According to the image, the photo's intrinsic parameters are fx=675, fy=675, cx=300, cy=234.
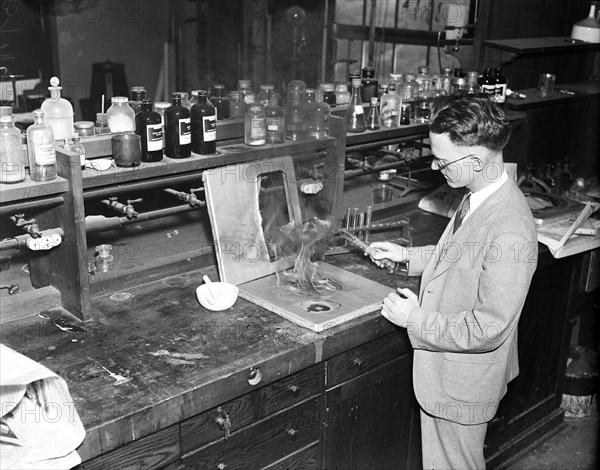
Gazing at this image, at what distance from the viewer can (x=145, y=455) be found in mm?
1807

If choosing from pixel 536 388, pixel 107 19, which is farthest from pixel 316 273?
pixel 107 19

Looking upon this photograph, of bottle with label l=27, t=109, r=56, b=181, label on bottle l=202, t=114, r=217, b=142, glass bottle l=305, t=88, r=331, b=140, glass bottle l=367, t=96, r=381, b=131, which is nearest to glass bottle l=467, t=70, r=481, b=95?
glass bottle l=367, t=96, r=381, b=131

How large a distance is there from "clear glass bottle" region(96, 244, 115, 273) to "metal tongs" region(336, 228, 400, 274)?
2.97 ft

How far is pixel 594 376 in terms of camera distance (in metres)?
3.68

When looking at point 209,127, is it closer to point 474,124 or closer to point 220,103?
point 220,103

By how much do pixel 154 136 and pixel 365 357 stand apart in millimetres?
1042

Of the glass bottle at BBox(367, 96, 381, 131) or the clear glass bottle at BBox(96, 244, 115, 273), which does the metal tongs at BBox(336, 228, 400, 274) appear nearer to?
the glass bottle at BBox(367, 96, 381, 131)

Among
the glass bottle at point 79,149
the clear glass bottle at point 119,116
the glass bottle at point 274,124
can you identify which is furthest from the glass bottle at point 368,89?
the glass bottle at point 79,149

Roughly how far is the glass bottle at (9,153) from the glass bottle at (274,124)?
37.8 inches

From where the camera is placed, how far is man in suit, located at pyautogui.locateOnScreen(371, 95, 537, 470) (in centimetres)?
196

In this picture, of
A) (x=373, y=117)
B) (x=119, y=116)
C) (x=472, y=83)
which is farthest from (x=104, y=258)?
(x=472, y=83)

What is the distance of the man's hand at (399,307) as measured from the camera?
2219mm

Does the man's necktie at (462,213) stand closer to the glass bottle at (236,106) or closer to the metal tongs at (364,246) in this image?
the metal tongs at (364,246)

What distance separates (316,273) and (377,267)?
291mm
